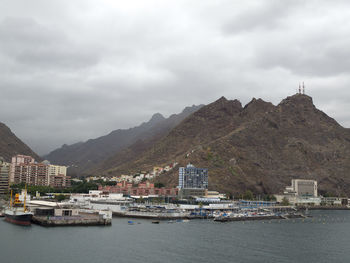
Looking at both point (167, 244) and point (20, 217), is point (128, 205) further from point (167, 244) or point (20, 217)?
point (167, 244)

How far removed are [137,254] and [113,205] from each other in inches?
2684

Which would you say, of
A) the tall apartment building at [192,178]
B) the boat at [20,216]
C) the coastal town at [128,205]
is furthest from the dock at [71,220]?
the tall apartment building at [192,178]

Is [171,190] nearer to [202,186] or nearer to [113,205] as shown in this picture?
[202,186]

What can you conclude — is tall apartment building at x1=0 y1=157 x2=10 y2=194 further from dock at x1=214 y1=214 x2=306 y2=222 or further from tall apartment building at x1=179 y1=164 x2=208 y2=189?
dock at x1=214 y1=214 x2=306 y2=222

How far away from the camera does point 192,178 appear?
19200cm

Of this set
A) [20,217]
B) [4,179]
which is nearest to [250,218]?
[20,217]

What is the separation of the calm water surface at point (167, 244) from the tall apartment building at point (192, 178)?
91.1 metres

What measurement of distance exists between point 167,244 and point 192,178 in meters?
120

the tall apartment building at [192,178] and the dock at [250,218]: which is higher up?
the tall apartment building at [192,178]

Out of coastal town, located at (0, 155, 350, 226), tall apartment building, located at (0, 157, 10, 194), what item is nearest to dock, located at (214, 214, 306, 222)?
coastal town, located at (0, 155, 350, 226)

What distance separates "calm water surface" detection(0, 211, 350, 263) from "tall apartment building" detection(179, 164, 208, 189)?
9113 centimetres

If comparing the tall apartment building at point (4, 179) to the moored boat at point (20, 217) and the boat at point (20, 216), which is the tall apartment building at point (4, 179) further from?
the moored boat at point (20, 217)

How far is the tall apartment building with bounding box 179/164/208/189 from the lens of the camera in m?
192

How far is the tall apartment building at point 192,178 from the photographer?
191500 mm
